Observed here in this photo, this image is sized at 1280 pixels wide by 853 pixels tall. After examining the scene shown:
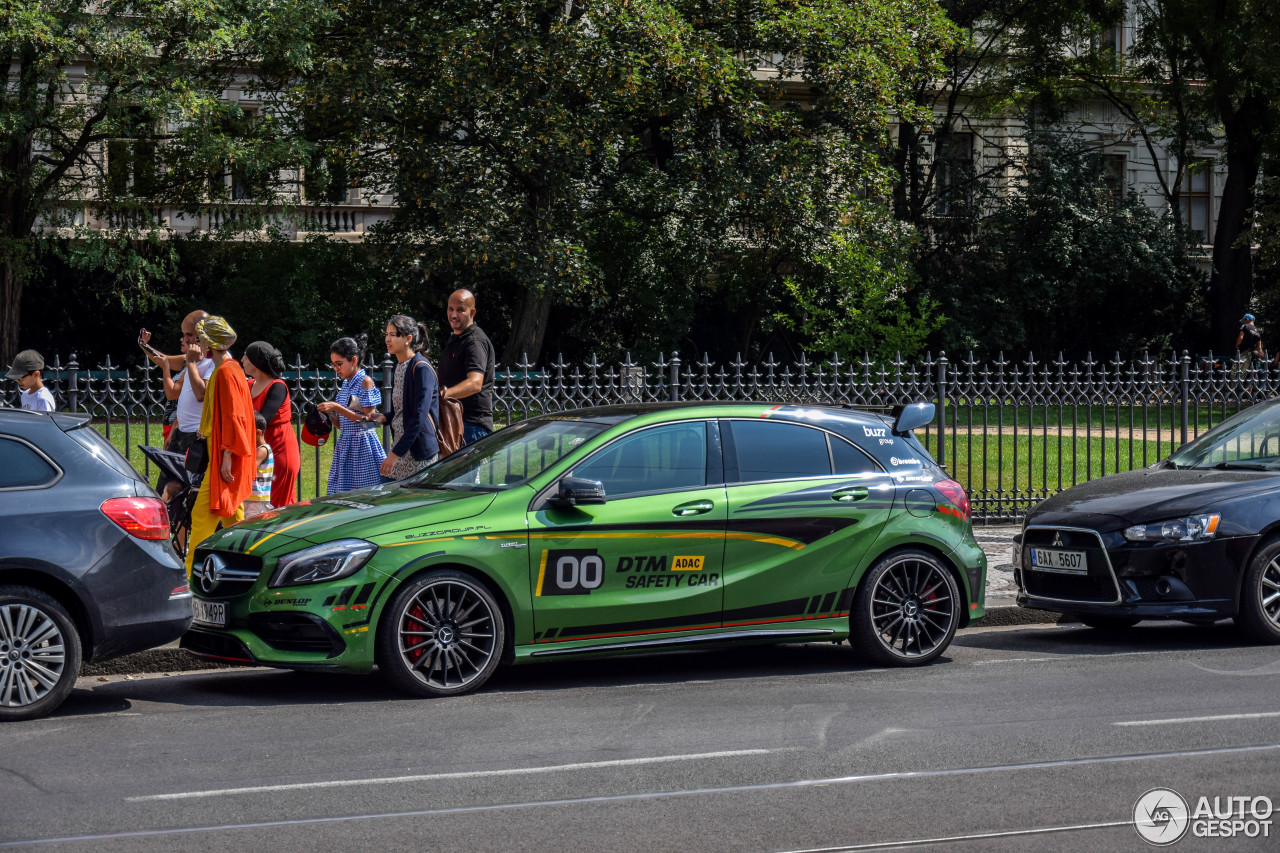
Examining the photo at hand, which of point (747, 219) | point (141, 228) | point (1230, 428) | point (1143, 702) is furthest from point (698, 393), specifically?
point (141, 228)

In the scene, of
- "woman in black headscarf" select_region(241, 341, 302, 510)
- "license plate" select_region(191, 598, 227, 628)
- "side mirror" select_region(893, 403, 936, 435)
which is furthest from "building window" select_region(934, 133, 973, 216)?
"license plate" select_region(191, 598, 227, 628)

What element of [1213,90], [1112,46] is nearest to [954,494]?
[1213,90]

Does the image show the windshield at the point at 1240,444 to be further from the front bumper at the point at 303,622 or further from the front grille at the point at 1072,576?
the front bumper at the point at 303,622

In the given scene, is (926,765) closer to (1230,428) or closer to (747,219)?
(1230,428)

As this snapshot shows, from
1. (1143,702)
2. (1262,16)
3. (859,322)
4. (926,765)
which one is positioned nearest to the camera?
(926,765)

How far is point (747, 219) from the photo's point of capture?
2695cm

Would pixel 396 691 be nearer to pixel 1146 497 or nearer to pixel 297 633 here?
pixel 297 633

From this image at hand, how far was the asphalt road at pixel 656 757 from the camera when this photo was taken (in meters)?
5.12

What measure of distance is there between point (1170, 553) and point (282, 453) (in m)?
5.80

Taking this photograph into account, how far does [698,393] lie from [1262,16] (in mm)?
23936

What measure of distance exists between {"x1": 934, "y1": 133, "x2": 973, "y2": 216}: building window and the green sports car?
2927 cm

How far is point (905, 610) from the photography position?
8.73m

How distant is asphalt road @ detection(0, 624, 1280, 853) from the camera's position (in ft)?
16.8

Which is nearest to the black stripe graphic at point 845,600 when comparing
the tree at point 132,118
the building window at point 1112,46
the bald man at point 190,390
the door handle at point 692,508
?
the door handle at point 692,508
